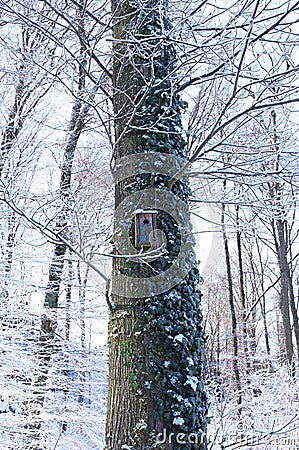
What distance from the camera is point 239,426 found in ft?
14.7

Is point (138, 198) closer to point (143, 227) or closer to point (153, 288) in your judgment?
point (143, 227)

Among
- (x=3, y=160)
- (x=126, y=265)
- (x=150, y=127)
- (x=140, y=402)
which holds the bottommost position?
(x=140, y=402)

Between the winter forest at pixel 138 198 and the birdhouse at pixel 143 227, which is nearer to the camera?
the winter forest at pixel 138 198

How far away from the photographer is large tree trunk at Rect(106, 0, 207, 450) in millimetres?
1791

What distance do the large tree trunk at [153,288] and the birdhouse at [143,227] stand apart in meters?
0.04

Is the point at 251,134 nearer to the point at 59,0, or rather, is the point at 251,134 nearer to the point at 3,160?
the point at 59,0

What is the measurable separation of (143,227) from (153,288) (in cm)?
30

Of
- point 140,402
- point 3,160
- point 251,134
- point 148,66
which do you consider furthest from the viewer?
point 3,160

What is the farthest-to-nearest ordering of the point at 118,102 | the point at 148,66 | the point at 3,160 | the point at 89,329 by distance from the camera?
the point at 89,329
the point at 3,160
the point at 118,102
the point at 148,66

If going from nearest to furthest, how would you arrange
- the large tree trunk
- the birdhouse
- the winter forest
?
the large tree trunk, the winter forest, the birdhouse

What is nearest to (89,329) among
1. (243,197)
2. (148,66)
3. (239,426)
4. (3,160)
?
(239,426)

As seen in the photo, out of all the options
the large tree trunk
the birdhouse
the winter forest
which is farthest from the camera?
the birdhouse

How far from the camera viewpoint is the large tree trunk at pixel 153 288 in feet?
5.88

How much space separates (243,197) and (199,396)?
182 cm
